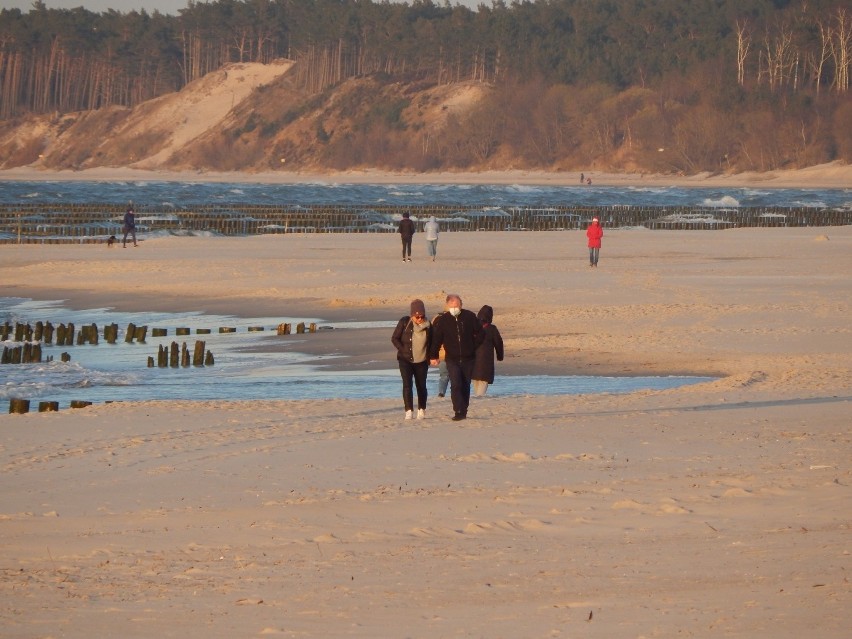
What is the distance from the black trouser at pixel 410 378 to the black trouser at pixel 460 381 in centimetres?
27

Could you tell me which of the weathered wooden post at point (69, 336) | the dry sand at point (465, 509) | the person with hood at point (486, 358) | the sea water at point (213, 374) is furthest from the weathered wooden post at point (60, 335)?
the person with hood at point (486, 358)

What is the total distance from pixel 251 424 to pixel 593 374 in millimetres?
6244

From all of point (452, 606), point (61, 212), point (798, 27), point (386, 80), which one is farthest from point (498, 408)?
point (386, 80)

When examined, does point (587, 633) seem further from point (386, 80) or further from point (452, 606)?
point (386, 80)

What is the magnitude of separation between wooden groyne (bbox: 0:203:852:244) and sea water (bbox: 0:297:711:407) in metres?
26.6

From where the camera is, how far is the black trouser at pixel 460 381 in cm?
1400

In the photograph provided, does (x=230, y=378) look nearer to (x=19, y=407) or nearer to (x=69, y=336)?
(x=19, y=407)

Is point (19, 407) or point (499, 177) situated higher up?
point (499, 177)

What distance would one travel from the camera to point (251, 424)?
14.1 m

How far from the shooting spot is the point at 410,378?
45.7 ft

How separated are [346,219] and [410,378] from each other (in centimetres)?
5164

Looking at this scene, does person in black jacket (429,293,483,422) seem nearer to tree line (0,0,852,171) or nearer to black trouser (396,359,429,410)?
black trouser (396,359,429,410)

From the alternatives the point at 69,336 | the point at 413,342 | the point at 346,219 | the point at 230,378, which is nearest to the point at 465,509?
the point at 413,342

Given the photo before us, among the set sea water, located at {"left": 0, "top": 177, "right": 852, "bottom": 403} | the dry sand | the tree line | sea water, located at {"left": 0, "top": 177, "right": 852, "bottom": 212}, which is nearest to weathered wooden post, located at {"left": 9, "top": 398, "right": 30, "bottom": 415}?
the dry sand
